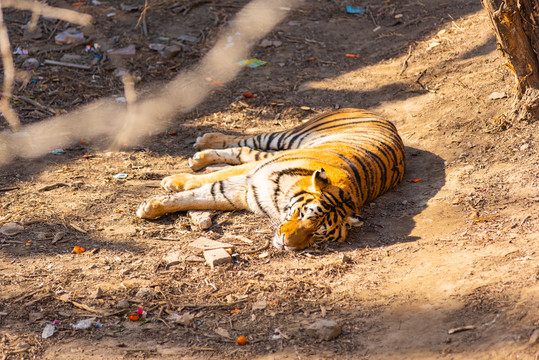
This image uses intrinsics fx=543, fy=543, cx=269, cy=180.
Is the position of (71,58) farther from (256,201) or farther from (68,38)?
(256,201)

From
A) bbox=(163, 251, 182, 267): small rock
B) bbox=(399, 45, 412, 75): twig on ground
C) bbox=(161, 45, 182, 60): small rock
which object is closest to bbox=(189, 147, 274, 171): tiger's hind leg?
bbox=(163, 251, 182, 267): small rock

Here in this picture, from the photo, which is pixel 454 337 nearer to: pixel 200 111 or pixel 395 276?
pixel 395 276

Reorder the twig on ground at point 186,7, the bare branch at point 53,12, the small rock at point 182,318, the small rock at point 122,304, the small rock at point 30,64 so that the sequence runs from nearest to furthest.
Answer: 1. the small rock at point 182,318
2. the small rock at point 122,304
3. the small rock at point 30,64
4. the bare branch at point 53,12
5. the twig on ground at point 186,7

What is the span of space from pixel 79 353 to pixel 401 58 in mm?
5769

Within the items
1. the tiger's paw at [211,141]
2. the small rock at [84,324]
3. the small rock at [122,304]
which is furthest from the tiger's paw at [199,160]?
the small rock at [84,324]

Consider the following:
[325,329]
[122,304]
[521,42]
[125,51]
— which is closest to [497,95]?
[521,42]

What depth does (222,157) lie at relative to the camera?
5234 millimetres

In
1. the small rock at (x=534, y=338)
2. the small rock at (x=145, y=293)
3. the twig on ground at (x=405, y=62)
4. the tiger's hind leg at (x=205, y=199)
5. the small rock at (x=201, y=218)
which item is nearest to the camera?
the small rock at (x=534, y=338)

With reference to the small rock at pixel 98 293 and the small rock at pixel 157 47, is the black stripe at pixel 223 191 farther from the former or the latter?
the small rock at pixel 157 47

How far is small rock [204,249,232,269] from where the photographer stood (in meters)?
3.63

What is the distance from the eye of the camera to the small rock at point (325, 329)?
2.82m

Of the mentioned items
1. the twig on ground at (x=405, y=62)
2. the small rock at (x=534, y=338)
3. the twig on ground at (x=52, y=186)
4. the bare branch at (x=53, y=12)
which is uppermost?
the bare branch at (x=53, y=12)

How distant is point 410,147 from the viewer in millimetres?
5422

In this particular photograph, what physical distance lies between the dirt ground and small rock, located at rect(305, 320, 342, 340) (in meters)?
0.04
